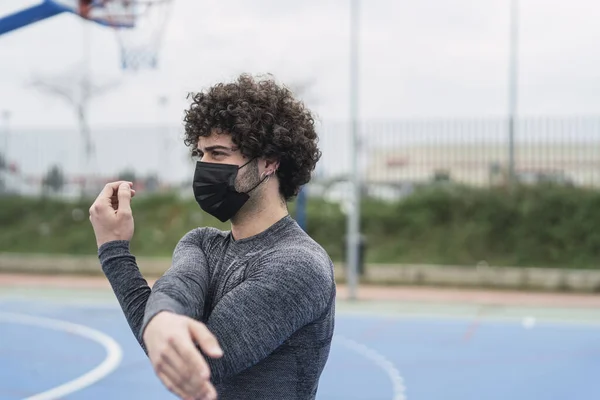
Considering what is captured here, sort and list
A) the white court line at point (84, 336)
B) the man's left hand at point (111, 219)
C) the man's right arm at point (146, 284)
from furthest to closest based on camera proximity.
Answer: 1. the white court line at point (84, 336)
2. the man's left hand at point (111, 219)
3. the man's right arm at point (146, 284)

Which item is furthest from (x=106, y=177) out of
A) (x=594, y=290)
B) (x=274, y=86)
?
(x=274, y=86)

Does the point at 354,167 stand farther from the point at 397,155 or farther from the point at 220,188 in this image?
the point at 220,188

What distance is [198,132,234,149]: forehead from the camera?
2.03 m

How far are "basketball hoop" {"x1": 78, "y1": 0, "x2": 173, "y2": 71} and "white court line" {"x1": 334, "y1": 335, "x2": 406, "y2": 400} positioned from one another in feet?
14.5

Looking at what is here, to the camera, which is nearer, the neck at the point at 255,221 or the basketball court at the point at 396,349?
the neck at the point at 255,221

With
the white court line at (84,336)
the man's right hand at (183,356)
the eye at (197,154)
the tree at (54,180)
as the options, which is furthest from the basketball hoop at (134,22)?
the tree at (54,180)

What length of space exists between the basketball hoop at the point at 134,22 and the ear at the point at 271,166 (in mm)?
4799

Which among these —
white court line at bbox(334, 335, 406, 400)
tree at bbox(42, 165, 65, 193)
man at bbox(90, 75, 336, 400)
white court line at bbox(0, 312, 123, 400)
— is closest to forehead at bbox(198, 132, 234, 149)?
man at bbox(90, 75, 336, 400)

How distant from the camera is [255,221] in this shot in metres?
2.06

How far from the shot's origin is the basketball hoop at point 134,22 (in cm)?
704

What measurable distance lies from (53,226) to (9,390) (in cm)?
1527

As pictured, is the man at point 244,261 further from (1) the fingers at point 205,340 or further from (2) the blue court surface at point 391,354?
(2) the blue court surface at point 391,354

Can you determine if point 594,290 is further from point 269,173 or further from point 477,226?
point 269,173

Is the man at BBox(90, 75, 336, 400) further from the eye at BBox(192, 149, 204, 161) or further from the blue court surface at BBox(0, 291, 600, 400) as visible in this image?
the blue court surface at BBox(0, 291, 600, 400)
